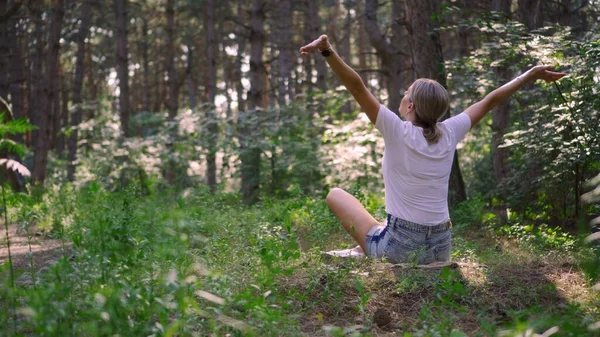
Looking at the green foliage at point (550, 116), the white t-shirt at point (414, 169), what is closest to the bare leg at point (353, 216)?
the white t-shirt at point (414, 169)

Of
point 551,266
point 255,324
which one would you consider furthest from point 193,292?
point 551,266

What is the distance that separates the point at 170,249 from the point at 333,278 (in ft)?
3.84

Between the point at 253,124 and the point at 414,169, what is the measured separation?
892 cm

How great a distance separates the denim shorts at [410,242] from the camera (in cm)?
494

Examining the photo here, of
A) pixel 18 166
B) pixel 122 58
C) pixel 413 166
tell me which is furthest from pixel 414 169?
pixel 122 58

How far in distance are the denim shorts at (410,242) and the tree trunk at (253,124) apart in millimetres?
7137

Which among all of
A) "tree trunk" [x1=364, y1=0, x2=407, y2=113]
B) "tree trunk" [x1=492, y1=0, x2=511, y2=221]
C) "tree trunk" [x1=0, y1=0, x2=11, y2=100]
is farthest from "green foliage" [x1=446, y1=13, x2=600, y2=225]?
"tree trunk" [x1=0, y1=0, x2=11, y2=100]

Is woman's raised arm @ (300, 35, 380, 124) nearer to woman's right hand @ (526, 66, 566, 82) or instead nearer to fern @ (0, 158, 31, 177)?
woman's right hand @ (526, 66, 566, 82)

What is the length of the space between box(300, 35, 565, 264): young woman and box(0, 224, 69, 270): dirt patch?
2626 mm

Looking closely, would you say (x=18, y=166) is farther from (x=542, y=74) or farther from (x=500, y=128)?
(x=500, y=128)

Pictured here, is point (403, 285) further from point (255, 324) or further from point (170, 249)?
point (170, 249)

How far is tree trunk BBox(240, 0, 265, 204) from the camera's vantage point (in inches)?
512

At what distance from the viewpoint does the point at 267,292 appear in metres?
3.64

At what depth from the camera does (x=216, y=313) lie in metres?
3.56
